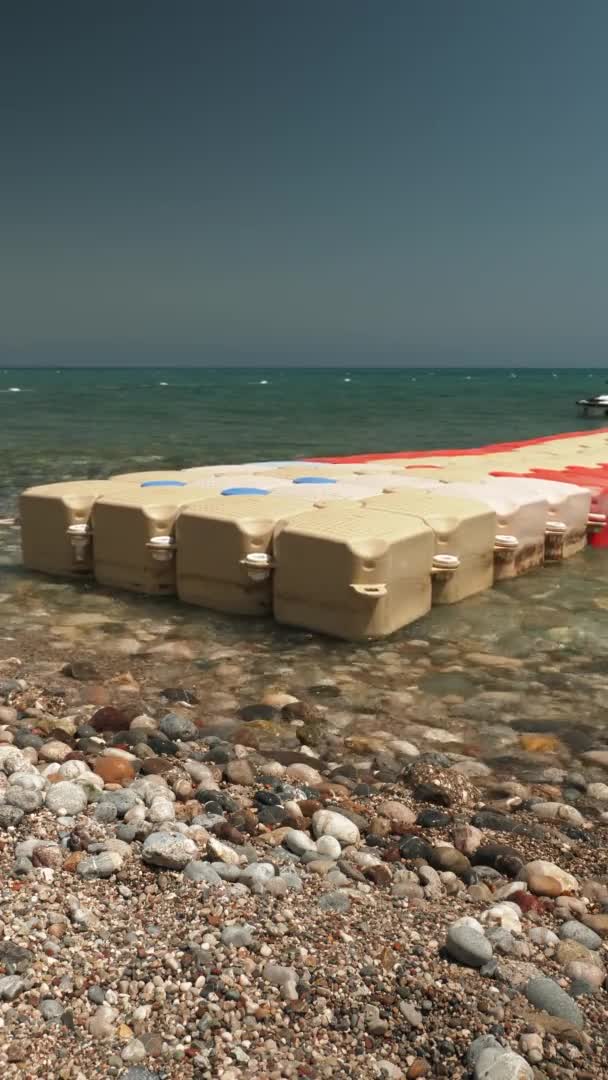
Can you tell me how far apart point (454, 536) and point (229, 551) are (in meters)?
1.51

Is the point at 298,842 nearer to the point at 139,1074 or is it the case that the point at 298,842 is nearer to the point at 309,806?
the point at 309,806

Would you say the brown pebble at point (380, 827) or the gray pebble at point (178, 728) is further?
the gray pebble at point (178, 728)

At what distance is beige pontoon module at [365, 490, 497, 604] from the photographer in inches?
227

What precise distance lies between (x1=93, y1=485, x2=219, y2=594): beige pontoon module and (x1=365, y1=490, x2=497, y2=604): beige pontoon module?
1398 millimetres

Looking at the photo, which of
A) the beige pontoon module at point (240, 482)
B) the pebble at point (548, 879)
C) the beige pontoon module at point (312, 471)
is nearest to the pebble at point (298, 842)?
the pebble at point (548, 879)

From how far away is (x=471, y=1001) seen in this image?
218 cm

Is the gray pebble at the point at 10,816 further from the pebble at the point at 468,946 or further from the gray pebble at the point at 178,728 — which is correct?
the pebble at the point at 468,946

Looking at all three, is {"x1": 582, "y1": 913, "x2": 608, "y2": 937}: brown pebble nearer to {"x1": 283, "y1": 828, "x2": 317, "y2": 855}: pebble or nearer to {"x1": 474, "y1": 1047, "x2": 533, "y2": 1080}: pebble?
{"x1": 474, "y1": 1047, "x2": 533, "y2": 1080}: pebble

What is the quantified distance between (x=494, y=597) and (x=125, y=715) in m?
3.33

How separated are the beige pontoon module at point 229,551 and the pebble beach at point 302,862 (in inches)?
21.4

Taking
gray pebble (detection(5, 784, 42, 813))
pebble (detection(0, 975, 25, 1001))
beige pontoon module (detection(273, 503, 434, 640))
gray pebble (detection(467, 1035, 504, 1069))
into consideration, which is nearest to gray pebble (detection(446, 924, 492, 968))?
gray pebble (detection(467, 1035, 504, 1069))

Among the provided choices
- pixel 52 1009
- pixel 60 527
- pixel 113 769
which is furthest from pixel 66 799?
pixel 60 527

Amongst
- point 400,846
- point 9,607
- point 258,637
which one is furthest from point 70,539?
point 400,846

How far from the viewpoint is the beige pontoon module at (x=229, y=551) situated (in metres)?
5.47
